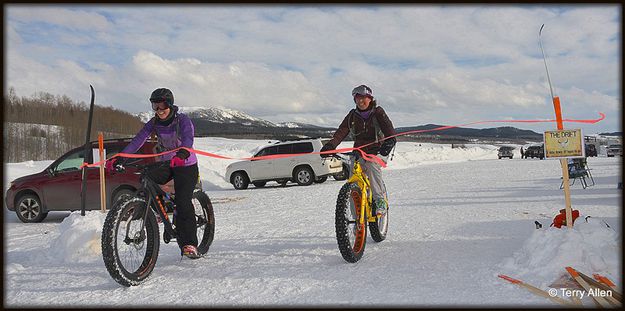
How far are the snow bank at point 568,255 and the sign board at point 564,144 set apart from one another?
65 cm

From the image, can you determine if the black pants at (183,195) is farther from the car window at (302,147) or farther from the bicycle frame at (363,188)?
the car window at (302,147)

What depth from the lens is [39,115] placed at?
159 ft

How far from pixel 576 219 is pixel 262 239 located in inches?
155

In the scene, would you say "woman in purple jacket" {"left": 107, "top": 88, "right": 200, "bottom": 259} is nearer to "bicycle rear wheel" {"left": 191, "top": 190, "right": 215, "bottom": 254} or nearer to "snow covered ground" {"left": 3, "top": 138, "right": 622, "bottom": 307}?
"snow covered ground" {"left": 3, "top": 138, "right": 622, "bottom": 307}

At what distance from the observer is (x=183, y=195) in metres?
5.29

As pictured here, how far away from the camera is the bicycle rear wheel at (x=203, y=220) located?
19.5 ft

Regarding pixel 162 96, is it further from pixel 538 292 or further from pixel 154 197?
pixel 538 292

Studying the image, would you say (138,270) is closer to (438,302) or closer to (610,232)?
(438,302)

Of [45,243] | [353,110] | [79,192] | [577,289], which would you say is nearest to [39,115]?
[79,192]

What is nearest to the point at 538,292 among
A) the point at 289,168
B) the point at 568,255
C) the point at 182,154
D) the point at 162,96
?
the point at 568,255

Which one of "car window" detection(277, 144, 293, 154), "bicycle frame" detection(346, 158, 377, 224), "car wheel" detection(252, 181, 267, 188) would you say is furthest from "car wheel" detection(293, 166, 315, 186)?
"bicycle frame" detection(346, 158, 377, 224)

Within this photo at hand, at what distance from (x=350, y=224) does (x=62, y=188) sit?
814cm

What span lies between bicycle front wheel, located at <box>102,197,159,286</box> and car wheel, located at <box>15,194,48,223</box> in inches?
299

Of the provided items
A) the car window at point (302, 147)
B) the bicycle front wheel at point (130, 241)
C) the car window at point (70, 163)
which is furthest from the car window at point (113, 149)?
the car window at point (302, 147)
